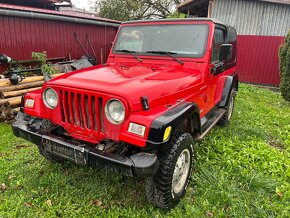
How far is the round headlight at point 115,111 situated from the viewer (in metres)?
2.44

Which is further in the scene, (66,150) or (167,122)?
(66,150)

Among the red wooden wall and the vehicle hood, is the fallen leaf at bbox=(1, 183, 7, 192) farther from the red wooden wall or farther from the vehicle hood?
the red wooden wall

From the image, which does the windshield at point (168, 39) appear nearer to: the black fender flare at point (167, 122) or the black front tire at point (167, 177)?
the black fender flare at point (167, 122)

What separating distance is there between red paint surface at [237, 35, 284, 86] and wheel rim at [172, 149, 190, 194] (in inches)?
358

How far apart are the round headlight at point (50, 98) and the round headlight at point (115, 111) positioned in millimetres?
754

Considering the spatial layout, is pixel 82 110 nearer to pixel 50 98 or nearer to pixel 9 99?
pixel 50 98

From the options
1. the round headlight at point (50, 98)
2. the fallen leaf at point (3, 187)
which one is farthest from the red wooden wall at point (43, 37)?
the round headlight at point (50, 98)

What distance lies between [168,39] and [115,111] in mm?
1798

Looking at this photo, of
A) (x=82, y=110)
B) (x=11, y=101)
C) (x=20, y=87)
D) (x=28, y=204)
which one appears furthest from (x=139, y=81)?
(x=20, y=87)

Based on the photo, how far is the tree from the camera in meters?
23.5

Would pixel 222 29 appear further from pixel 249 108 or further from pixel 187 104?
pixel 249 108

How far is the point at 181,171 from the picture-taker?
2980 mm

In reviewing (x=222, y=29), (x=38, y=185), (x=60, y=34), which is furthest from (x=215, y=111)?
(x=60, y=34)

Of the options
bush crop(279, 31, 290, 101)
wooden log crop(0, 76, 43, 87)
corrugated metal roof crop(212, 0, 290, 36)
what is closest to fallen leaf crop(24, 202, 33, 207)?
wooden log crop(0, 76, 43, 87)
